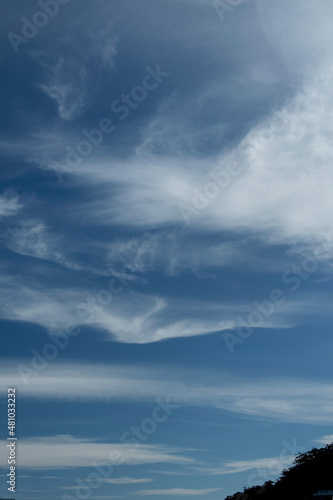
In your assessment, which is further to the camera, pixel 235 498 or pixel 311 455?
pixel 235 498

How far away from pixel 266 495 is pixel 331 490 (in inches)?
1301

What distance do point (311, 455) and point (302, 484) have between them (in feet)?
18.7

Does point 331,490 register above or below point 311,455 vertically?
below

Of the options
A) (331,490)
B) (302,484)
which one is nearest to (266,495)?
(302,484)

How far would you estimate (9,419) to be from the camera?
32094 millimetres

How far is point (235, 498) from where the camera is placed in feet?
419

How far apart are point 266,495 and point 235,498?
83.8 feet

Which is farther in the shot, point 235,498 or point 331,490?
point 235,498

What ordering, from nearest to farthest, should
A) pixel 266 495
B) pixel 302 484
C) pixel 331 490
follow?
pixel 331 490 → pixel 302 484 → pixel 266 495

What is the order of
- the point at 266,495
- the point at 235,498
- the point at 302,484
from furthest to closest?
the point at 235,498 < the point at 266,495 < the point at 302,484

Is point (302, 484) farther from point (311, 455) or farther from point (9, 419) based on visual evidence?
point (9, 419)

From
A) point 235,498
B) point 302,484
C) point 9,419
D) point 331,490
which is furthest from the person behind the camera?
point 235,498

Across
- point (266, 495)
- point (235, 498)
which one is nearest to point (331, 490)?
point (266, 495)

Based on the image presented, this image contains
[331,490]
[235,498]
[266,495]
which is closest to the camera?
[331,490]
